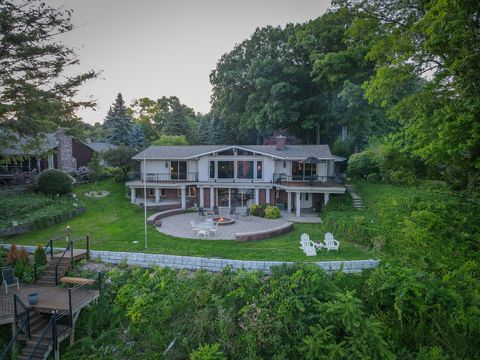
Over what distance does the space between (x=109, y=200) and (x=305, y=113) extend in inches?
984

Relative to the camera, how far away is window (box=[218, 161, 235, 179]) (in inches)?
947

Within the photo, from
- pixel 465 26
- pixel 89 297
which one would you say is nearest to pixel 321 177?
pixel 465 26

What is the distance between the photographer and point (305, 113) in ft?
118

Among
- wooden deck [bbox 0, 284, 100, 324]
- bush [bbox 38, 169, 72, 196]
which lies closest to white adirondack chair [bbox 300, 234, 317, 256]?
wooden deck [bbox 0, 284, 100, 324]

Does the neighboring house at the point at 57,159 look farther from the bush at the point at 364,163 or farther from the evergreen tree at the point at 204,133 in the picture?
the bush at the point at 364,163

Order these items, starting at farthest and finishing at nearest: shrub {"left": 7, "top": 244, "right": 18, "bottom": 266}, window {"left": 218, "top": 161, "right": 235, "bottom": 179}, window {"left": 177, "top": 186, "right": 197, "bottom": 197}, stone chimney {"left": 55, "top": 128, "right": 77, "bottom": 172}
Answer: stone chimney {"left": 55, "top": 128, "right": 77, "bottom": 172} → window {"left": 177, "top": 186, "right": 197, "bottom": 197} → window {"left": 218, "top": 161, "right": 235, "bottom": 179} → shrub {"left": 7, "top": 244, "right": 18, "bottom": 266}

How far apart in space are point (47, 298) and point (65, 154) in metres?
25.0

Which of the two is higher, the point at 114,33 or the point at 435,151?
the point at 114,33

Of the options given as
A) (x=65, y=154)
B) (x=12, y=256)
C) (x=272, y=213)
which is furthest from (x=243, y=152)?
(x=65, y=154)

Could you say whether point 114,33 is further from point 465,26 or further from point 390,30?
point 465,26

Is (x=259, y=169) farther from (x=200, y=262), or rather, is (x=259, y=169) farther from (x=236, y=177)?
(x=200, y=262)

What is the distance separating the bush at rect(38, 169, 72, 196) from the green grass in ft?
14.4

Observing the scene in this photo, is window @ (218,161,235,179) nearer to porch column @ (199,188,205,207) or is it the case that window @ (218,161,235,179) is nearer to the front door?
porch column @ (199,188,205,207)

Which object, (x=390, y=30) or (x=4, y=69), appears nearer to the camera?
(x=390, y=30)
